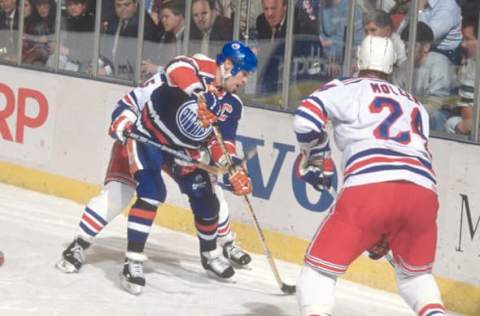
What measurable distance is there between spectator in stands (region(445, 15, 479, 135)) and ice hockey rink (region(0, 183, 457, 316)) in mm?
877

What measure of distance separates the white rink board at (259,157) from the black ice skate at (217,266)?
69 cm

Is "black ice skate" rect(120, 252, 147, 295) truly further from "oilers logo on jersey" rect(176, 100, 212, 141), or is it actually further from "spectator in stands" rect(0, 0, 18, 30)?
"spectator in stands" rect(0, 0, 18, 30)

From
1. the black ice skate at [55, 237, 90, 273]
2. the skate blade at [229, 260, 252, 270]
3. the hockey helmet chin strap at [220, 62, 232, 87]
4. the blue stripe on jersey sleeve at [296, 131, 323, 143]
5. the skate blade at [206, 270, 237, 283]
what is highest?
the hockey helmet chin strap at [220, 62, 232, 87]

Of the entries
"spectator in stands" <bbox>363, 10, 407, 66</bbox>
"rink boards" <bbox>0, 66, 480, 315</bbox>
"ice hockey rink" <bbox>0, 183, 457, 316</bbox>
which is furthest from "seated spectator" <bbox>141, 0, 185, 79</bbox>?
"spectator in stands" <bbox>363, 10, 407, 66</bbox>

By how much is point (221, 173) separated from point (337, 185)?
0.95 metres

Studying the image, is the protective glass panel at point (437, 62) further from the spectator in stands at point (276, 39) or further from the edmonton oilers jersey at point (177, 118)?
the edmonton oilers jersey at point (177, 118)

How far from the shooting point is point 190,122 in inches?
242

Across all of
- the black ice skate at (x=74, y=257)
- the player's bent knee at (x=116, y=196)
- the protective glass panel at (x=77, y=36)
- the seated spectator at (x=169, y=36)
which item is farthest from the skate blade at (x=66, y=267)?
the protective glass panel at (x=77, y=36)

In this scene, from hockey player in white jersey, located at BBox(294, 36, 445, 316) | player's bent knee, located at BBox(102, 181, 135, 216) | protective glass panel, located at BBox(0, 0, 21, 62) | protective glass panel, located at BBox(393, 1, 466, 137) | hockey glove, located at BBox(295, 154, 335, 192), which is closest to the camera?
hockey player in white jersey, located at BBox(294, 36, 445, 316)

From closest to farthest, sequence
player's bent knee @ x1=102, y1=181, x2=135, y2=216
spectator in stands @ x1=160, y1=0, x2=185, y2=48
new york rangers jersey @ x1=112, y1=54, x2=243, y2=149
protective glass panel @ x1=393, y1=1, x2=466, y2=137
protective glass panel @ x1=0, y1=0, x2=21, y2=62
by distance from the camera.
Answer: new york rangers jersey @ x1=112, y1=54, x2=243, y2=149
player's bent knee @ x1=102, y1=181, x2=135, y2=216
protective glass panel @ x1=393, y1=1, x2=466, y2=137
spectator in stands @ x1=160, y1=0, x2=185, y2=48
protective glass panel @ x1=0, y1=0, x2=21, y2=62

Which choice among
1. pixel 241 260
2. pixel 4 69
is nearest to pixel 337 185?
pixel 241 260

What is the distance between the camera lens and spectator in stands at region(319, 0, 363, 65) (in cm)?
703

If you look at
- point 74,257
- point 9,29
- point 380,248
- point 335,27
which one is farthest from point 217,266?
point 9,29

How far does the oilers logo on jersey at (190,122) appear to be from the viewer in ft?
20.0
